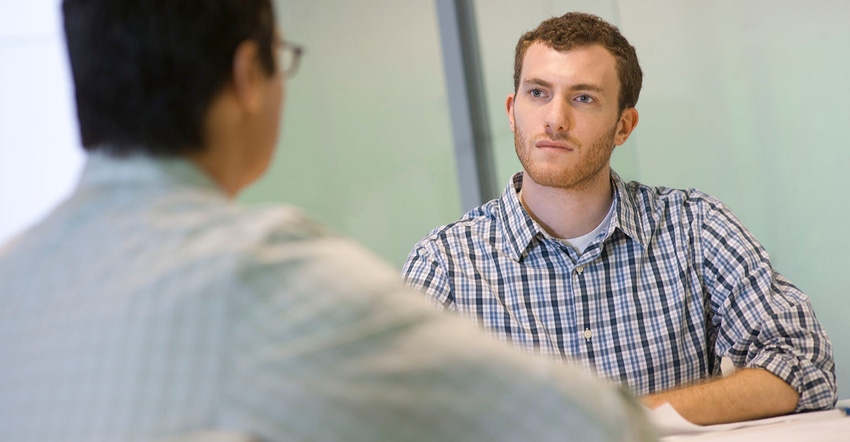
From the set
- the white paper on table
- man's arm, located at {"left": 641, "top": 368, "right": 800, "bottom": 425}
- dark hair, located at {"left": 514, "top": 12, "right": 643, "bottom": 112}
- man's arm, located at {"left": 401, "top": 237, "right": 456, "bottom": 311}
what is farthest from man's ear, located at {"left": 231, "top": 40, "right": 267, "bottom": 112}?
dark hair, located at {"left": 514, "top": 12, "right": 643, "bottom": 112}

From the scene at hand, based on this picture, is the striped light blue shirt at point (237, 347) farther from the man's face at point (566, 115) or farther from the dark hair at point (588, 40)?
the dark hair at point (588, 40)

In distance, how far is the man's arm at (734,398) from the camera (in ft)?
5.05

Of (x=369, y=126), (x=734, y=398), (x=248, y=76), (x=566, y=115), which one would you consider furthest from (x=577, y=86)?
(x=369, y=126)

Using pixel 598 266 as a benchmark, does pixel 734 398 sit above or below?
below

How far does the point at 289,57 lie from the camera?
0.85m

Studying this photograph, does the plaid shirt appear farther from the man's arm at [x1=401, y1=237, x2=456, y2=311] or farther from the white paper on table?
the white paper on table

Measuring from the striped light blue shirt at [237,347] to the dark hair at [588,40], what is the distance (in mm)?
1519

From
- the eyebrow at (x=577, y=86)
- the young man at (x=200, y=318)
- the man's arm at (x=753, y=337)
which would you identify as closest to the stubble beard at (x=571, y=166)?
the eyebrow at (x=577, y=86)

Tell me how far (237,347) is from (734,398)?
119 cm

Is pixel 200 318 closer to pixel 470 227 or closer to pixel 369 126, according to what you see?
pixel 470 227

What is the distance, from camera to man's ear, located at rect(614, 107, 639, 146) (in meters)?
2.21

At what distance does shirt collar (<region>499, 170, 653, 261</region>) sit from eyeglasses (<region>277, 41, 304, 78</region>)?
1146 mm

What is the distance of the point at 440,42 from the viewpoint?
3.54 meters

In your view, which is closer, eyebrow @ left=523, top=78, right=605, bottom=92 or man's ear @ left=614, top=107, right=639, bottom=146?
eyebrow @ left=523, top=78, right=605, bottom=92
